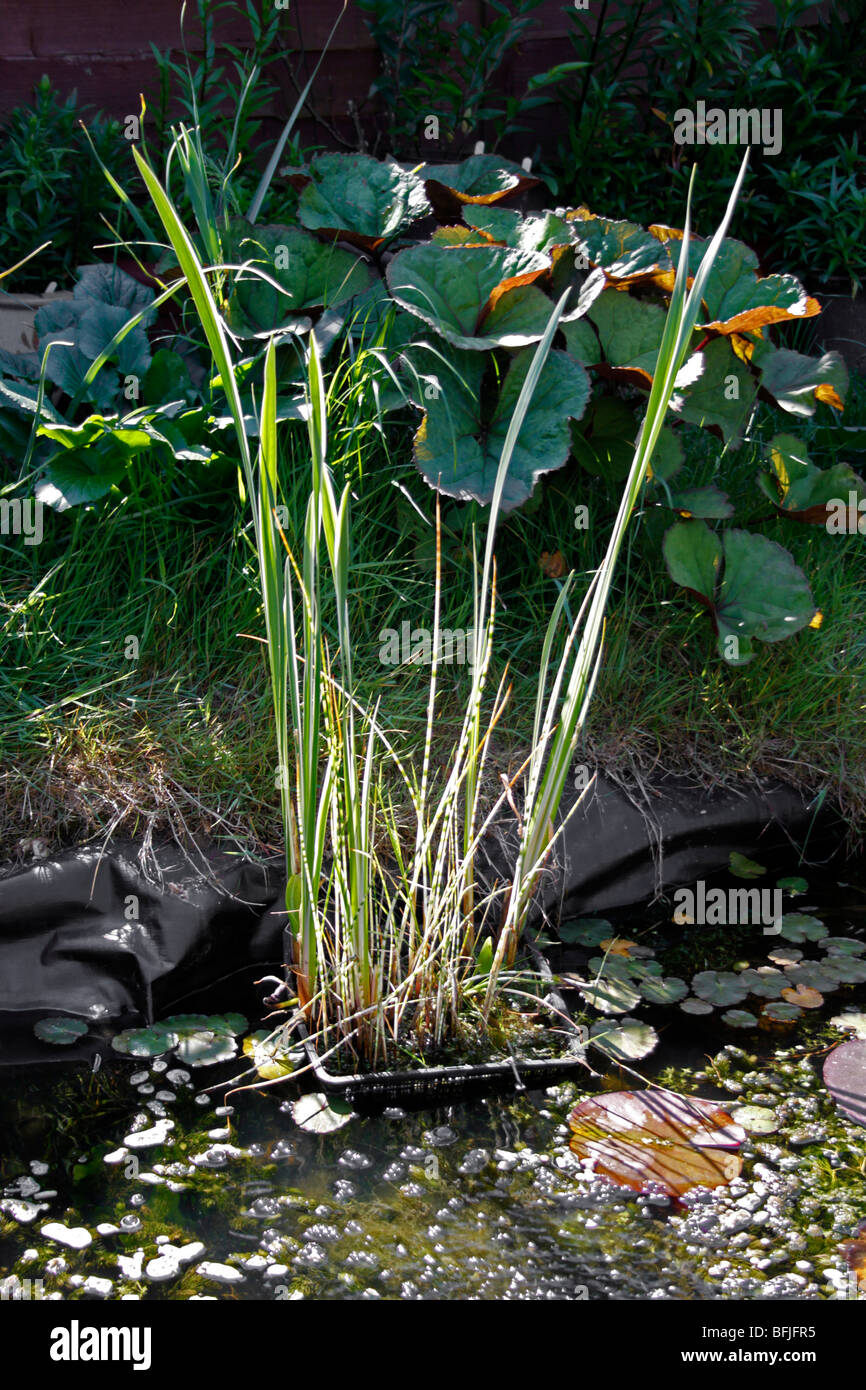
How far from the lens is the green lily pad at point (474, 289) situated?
6.66 ft

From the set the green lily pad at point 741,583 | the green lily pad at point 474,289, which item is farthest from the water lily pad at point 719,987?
the green lily pad at point 474,289

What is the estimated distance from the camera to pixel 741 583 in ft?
7.11

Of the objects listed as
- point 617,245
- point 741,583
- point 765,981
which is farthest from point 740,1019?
point 617,245

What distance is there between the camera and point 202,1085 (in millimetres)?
1699

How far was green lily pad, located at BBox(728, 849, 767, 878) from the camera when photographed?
2.28 meters

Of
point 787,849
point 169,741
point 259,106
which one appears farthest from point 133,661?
point 259,106

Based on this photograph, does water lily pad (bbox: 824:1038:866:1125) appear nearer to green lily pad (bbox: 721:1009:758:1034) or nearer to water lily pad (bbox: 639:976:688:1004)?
green lily pad (bbox: 721:1009:758:1034)

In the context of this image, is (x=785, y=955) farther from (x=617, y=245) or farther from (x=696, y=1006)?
(x=617, y=245)

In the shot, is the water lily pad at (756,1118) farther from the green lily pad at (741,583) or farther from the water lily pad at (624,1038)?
the green lily pad at (741,583)

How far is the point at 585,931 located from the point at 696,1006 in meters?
0.28

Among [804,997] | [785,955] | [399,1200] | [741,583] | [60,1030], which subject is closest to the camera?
[399,1200]

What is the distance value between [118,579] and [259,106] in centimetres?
146

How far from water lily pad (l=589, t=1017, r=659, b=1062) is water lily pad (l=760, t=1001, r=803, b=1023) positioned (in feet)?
0.68
